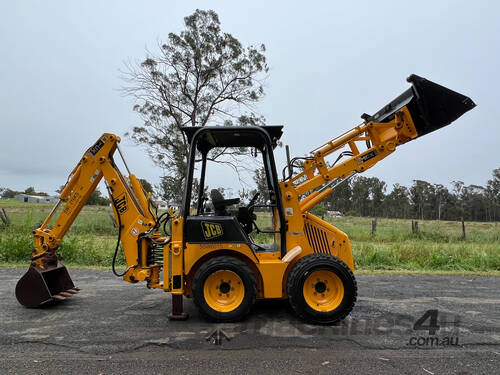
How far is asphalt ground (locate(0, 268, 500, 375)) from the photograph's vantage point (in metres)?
3.24

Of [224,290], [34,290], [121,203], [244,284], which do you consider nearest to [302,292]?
→ [244,284]

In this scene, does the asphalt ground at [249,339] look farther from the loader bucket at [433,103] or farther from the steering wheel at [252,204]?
the loader bucket at [433,103]

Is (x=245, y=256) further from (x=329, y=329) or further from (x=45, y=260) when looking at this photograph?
(x=45, y=260)

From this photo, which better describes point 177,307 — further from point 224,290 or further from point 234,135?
point 234,135

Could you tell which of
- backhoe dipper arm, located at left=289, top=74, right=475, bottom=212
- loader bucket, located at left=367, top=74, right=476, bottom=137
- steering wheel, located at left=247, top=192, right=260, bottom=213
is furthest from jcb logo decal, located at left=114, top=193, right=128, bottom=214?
loader bucket, located at left=367, top=74, right=476, bottom=137

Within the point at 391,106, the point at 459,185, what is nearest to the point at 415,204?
the point at 459,185

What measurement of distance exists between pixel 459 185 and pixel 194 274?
79.0m

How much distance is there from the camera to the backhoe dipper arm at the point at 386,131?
459cm

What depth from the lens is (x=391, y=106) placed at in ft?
16.5

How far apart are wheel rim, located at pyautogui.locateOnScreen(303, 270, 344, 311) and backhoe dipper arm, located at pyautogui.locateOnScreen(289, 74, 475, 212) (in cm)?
95

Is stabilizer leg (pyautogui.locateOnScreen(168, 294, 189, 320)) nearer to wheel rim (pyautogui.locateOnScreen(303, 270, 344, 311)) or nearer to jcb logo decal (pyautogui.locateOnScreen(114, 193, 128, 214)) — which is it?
jcb logo decal (pyautogui.locateOnScreen(114, 193, 128, 214))

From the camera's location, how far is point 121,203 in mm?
5031

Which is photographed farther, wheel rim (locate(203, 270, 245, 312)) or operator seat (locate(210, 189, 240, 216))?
operator seat (locate(210, 189, 240, 216))

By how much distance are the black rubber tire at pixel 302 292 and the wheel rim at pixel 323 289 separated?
0.28 ft
